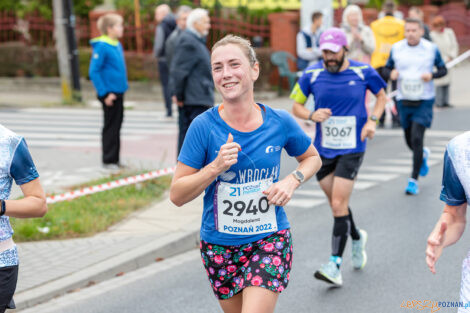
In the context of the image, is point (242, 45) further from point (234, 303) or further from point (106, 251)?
point (106, 251)

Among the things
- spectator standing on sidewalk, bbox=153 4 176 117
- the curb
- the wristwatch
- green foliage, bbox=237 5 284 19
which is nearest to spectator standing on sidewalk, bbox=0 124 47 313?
the wristwatch

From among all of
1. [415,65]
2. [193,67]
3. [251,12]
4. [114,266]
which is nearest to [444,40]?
[251,12]

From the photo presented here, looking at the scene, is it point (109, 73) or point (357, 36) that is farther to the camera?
point (357, 36)

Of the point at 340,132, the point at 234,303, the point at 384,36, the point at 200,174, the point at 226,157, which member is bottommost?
the point at 234,303

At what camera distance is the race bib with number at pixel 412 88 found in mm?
9195

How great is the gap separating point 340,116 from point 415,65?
347 centimetres

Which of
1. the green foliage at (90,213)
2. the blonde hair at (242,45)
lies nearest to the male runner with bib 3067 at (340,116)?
the blonde hair at (242,45)

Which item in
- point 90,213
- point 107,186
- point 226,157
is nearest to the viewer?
point 226,157

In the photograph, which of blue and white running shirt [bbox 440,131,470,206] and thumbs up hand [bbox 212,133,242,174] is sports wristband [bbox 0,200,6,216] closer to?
thumbs up hand [bbox 212,133,242,174]

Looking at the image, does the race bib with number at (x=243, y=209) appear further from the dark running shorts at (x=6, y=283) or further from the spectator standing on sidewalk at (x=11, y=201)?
the dark running shorts at (x=6, y=283)

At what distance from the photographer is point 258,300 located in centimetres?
367

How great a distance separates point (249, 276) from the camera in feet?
12.3

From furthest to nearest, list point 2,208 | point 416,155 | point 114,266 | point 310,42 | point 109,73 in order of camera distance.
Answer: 1. point 310,42
2. point 109,73
3. point 416,155
4. point 114,266
5. point 2,208

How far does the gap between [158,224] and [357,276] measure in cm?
229
